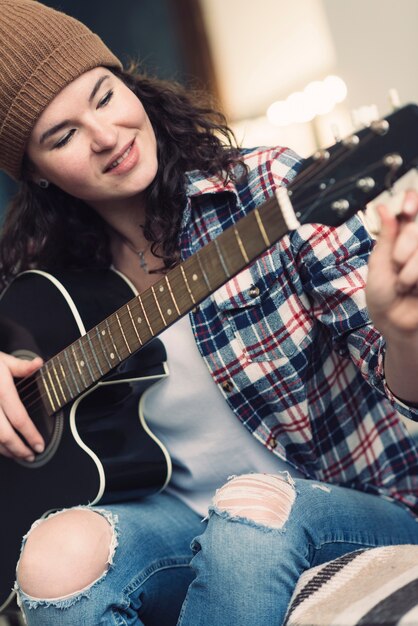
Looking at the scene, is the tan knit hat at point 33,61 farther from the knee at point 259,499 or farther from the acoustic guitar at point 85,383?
the knee at point 259,499

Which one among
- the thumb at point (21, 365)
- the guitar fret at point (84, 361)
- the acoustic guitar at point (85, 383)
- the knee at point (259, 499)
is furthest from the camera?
the thumb at point (21, 365)

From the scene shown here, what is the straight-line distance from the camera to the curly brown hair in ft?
4.50

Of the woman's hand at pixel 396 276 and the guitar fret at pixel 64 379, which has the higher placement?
the guitar fret at pixel 64 379

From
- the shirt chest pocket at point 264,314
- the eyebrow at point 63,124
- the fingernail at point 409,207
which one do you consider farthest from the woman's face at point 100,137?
the fingernail at point 409,207

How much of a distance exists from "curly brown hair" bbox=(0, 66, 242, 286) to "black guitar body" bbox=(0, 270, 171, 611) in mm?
116

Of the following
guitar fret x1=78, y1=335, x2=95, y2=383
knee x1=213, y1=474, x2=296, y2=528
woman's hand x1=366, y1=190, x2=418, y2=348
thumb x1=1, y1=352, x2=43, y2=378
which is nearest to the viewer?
woman's hand x1=366, y1=190, x2=418, y2=348

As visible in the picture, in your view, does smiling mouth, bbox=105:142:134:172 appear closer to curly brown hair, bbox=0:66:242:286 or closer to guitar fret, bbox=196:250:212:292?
curly brown hair, bbox=0:66:242:286

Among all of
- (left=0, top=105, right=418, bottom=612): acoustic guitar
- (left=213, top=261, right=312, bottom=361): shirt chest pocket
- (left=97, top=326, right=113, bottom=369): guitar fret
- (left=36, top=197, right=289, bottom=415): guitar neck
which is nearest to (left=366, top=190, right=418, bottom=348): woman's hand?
(left=36, top=197, right=289, bottom=415): guitar neck

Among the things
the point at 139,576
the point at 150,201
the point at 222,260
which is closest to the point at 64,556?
the point at 139,576

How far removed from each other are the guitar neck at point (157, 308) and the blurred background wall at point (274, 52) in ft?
6.97

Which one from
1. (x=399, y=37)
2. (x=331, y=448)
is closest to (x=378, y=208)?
(x=331, y=448)

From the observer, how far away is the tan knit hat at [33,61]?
1333mm

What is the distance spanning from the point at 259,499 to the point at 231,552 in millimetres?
83

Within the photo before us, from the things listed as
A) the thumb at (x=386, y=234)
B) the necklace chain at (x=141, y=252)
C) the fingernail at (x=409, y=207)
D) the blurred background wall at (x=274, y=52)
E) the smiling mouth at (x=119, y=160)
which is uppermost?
the blurred background wall at (x=274, y=52)
